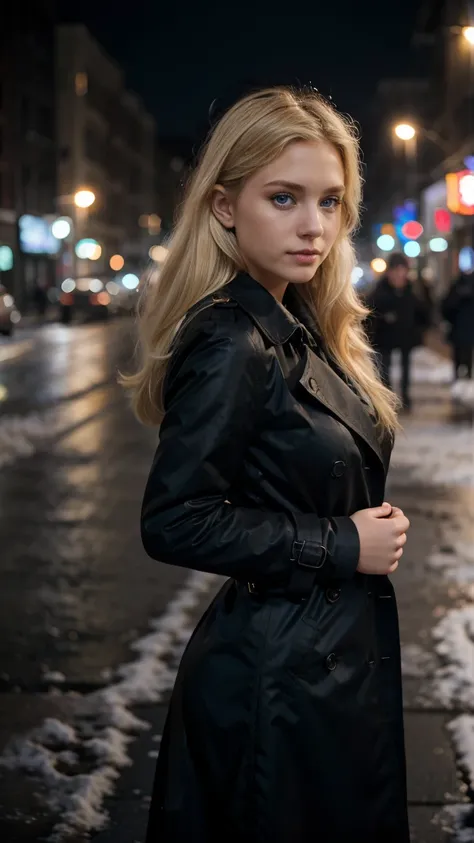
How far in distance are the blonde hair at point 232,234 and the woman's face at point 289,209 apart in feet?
0.07

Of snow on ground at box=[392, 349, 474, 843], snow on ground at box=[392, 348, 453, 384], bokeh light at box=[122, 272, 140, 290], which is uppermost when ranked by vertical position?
bokeh light at box=[122, 272, 140, 290]

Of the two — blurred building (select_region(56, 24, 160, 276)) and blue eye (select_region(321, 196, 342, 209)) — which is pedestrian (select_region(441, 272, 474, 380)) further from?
blurred building (select_region(56, 24, 160, 276))

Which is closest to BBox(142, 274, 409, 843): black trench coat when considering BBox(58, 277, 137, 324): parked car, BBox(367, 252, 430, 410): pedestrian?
BBox(367, 252, 430, 410): pedestrian

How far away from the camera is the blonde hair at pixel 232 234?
7.89ft

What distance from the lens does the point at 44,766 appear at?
4.73 m

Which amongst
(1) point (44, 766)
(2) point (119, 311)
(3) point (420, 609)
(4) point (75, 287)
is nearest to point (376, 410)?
(1) point (44, 766)

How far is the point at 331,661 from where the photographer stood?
95.1 inches

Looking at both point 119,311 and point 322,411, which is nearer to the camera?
point 322,411

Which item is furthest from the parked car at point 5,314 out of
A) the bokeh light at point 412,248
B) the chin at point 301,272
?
the chin at point 301,272

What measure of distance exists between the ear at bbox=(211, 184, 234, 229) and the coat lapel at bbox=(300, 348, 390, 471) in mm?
275

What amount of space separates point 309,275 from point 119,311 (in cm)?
6488

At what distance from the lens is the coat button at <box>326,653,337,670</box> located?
2.41 meters

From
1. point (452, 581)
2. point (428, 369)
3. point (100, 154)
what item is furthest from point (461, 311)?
point (100, 154)

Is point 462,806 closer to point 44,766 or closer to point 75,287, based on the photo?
point 44,766
